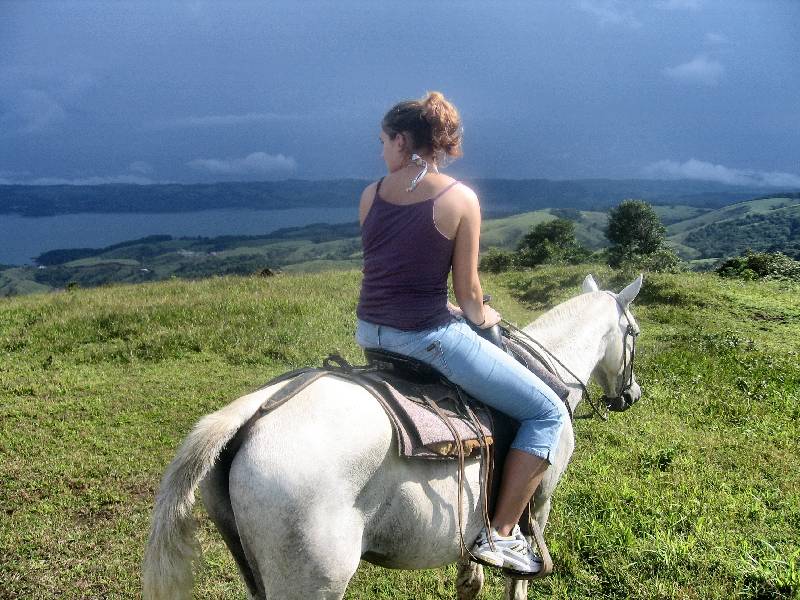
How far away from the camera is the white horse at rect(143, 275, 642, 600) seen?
2.72m

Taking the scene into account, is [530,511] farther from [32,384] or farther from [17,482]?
[32,384]

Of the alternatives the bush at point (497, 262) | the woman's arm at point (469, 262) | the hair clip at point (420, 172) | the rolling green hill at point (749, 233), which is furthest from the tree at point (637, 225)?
the rolling green hill at point (749, 233)

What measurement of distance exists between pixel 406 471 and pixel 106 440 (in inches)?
252

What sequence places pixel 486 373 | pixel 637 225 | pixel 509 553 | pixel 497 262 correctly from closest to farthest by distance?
pixel 486 373
pixel 509 553
pixel 497 262
pixel 637 225

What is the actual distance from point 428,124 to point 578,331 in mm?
2457

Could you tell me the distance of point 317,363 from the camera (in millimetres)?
11516

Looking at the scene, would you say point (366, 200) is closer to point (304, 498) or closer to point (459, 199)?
point (459, 199)

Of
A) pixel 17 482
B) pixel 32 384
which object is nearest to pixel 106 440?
pixel 17 482

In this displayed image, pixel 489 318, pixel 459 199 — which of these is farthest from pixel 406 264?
pixel 489 318

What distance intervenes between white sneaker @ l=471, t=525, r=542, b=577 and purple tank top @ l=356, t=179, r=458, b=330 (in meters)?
1.45

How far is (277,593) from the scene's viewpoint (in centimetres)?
281

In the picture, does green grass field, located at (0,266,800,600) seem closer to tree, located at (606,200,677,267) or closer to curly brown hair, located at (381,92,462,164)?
curly brown hair, located at (381,92,462,164)

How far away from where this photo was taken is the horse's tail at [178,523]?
2717 millimetres

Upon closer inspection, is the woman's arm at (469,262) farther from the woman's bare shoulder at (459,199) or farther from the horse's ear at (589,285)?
the horse's ear at (589,285)
